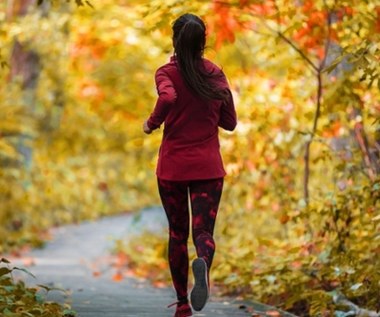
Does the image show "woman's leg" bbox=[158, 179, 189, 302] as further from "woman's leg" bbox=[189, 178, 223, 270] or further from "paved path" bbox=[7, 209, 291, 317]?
"paved path" bbox=[7, 209, 291, 317]

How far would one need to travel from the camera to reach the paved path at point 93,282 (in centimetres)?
707

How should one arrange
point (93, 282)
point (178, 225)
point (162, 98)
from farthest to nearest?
point (93, 282) < point (178, 225) < point (162, 98)

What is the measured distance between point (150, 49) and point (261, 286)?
38.4ft

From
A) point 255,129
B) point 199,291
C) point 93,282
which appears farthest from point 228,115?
point 93,282

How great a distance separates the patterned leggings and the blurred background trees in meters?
0.98

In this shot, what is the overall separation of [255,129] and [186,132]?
17.5 ft

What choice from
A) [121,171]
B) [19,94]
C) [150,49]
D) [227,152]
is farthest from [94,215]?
[227,152]

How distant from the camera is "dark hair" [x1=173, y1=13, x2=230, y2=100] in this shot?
5641 mm

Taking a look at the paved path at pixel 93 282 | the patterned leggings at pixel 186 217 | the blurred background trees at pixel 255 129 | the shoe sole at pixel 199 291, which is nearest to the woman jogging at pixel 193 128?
the patterned leggings at pixel 186 217

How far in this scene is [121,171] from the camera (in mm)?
31625

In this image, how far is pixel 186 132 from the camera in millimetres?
5695

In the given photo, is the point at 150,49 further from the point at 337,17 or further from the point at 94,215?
the point at 337,17

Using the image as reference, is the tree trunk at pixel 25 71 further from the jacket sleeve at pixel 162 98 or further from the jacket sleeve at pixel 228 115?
the jacket sleeve at pixel 162 98

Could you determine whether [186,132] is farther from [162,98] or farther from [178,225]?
[178,225]
